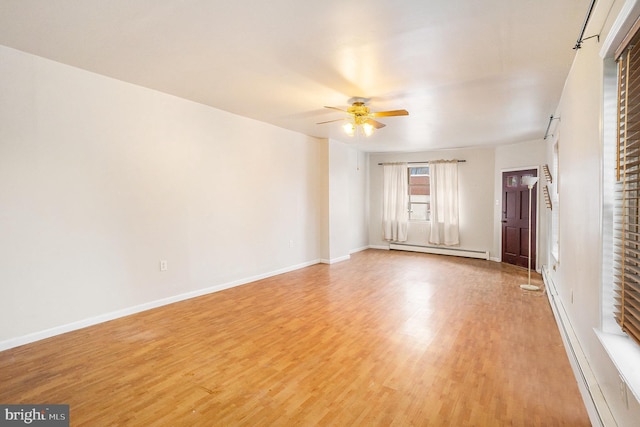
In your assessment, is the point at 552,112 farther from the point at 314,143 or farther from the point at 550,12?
the point at 314,143

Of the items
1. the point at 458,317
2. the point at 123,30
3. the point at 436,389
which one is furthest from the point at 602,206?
the point at 123,30

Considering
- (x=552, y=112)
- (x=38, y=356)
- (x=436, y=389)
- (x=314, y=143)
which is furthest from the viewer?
(x=314, y=143)

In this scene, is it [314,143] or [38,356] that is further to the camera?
[314,143]

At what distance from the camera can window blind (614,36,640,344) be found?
4.75 ft

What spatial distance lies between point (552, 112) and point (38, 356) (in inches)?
256

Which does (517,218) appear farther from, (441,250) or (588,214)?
(588,214)

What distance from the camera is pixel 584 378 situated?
2.16 m

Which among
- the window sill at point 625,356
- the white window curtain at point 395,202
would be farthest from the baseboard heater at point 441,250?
the window sill at point 625,356

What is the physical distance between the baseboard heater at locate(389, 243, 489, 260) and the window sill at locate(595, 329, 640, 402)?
611 centimetres

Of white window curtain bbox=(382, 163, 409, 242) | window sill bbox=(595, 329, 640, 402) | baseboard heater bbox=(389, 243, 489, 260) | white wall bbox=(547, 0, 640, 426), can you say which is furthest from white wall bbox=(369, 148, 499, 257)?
window sill bbox=(595, 329, 640, 402)

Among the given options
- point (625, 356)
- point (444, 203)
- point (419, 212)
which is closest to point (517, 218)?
point (444, 203)

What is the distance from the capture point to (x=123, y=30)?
243cm

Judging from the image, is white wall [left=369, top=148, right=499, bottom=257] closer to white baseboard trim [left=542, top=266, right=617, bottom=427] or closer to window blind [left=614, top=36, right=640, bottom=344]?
white baseboard trim [left=542, top=266, right=617, bottom=427]

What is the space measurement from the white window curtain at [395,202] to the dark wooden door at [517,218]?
2261mm
